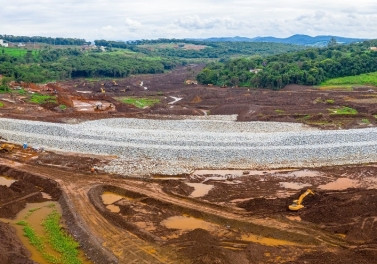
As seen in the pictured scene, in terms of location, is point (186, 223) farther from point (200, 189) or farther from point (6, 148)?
point (6, 148)

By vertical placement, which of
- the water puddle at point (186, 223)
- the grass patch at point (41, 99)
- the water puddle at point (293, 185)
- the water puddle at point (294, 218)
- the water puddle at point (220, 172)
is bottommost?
the water puddle at point (186, 223)

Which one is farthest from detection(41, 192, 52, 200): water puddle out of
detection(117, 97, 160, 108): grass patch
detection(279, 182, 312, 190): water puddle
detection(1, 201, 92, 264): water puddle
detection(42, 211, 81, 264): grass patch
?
detection(117, 97, 160, 108): grass patch

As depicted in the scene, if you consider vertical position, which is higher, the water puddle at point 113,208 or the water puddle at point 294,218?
the water puddle at point 294,218

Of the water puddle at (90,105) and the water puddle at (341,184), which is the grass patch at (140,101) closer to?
the water puddle at (90,105)

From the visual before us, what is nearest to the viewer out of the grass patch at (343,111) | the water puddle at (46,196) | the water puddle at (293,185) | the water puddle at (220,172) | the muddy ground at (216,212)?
the muddy ground at (216,212)

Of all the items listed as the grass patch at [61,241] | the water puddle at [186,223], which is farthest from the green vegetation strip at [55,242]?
the water puddle at [186,223]

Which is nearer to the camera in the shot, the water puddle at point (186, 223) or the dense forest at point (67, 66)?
the water puddle at point (186, 223)
